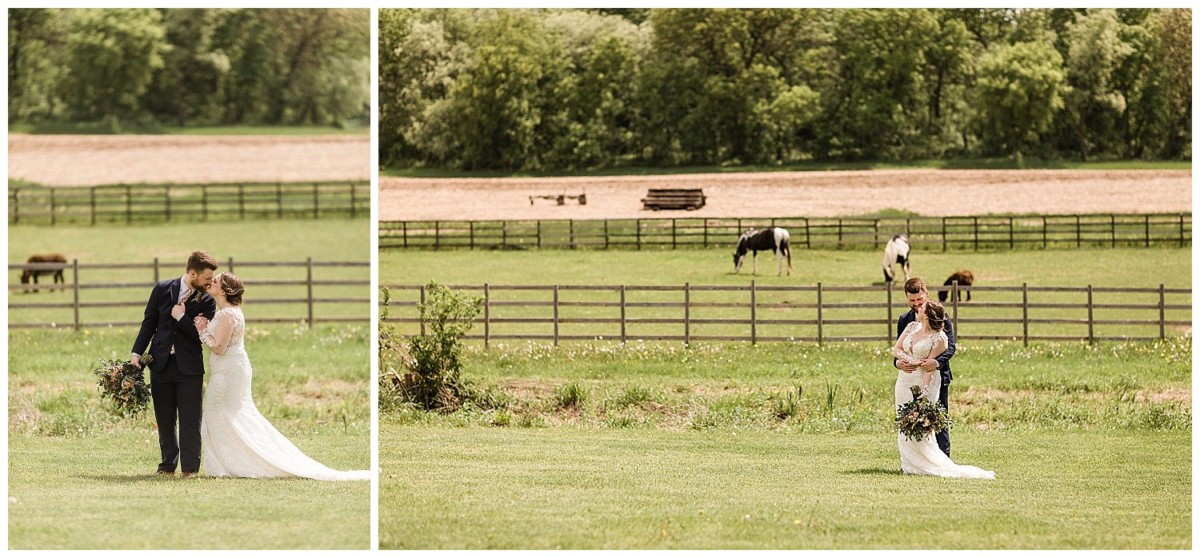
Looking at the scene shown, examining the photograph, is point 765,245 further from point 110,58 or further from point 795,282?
point 110,58

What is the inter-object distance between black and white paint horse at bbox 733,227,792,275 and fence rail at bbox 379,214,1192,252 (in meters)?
0.05

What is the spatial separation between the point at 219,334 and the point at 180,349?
223mm

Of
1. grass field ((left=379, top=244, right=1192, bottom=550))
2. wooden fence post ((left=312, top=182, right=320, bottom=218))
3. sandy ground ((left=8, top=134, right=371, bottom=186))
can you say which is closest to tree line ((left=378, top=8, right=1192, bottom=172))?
grass field ((left=379, top=244, right=1192, bottom=550))

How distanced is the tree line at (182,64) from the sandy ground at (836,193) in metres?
7.12

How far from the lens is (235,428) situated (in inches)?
299

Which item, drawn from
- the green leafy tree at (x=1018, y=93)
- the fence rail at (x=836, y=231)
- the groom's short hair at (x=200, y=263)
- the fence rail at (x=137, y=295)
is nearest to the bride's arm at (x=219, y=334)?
the groom's short hair at (x=200, y=263)

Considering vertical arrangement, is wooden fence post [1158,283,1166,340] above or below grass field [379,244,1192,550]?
above

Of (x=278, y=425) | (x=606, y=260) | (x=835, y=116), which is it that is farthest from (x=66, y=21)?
(x=835, y=116)

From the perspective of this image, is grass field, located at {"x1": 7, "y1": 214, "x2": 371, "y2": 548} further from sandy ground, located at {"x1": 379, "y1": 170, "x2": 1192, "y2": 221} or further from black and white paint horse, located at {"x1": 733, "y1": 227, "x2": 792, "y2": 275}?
black and white paint horse, located at {"x1": 733, "y1": 227, "x2": 792, "y2": 275}

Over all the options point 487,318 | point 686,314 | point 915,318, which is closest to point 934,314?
point 915,318

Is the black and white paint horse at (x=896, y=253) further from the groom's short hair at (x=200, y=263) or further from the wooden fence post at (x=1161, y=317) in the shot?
the groom's short hair at (x=200, y=263)

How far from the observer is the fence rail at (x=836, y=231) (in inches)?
382

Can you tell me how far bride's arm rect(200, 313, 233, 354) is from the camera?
7.49m

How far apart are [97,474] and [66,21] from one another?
821cm
